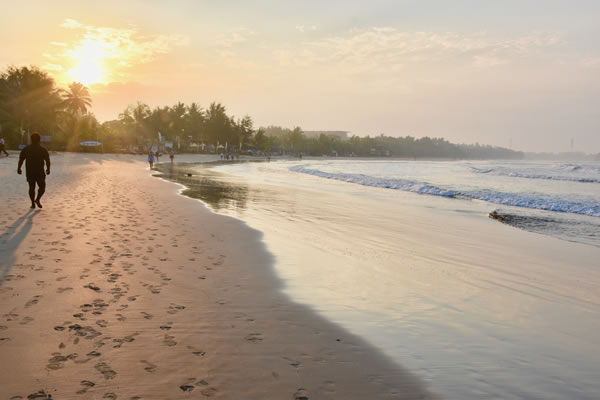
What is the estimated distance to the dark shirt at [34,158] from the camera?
11.2 metres

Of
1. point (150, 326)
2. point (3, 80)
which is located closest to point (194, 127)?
point (3, 80)

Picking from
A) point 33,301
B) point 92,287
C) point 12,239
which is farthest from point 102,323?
point 12,239

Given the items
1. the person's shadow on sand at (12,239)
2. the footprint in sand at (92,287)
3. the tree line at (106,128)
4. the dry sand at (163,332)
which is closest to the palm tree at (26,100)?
the tree line at (106,128)

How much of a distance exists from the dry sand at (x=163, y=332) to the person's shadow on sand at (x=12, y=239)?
0.11 ft

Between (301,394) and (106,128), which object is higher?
(106,128)

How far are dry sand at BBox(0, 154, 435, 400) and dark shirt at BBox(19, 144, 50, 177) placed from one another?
4632 millimetres

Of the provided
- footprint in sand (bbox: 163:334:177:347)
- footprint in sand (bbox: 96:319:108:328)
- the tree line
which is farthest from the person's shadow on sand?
the tree line

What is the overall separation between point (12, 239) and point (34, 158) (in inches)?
207

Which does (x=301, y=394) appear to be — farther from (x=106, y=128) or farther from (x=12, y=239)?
(x=106, y=128)

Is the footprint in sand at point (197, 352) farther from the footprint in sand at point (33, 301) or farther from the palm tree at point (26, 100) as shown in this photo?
the palm tree at point (26, 100)

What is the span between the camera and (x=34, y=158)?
445 inches

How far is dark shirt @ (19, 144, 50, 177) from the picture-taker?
11.2 meters

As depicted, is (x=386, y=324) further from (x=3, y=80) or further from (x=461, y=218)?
(x=3, y=80)

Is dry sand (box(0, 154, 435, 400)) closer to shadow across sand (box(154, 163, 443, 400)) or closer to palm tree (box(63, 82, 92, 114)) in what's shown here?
shadow across sand (box(154, 163, 443, 400))
